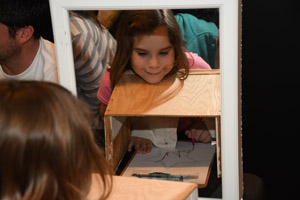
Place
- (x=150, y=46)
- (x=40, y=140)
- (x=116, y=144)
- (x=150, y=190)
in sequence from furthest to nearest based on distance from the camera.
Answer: (x=116, y=144) → (x=150, y=46) → (x=150, y=190) → (x=40, y=140)

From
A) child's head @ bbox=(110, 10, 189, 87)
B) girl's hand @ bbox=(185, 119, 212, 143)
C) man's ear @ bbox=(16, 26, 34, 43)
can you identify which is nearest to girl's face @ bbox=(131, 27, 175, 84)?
child's head @ bbox=(110, 10, 189, 87)

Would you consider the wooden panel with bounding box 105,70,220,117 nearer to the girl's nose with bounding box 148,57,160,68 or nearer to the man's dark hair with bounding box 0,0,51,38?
the girl's nose with bounding box 148,57,160,68

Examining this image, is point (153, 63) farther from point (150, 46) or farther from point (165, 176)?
point (165, 176)

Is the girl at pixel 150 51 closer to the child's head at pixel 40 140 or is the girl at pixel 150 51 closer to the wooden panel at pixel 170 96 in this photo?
the wooden panel at pixel 170 96

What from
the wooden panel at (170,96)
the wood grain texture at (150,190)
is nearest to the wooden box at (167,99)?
the wooden panel at (170,96)

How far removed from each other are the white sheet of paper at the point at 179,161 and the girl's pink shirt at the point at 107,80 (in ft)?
0.52

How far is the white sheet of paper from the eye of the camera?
0.98m

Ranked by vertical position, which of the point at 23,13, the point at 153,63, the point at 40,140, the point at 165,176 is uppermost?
the point at 23,13

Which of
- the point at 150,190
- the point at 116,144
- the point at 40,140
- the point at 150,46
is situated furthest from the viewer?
the point at 116,144

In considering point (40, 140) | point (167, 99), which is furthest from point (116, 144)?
point (40, 140)

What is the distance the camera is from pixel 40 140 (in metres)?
0.58

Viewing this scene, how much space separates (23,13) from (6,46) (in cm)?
8

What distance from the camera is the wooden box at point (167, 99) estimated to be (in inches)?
35.6
